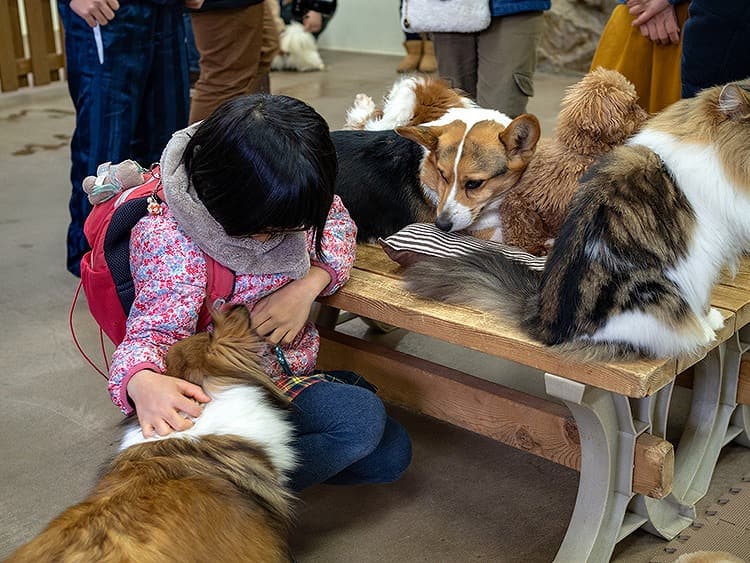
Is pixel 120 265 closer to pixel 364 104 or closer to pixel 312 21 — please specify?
pixel 364 104

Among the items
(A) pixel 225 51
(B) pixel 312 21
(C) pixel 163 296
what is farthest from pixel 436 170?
(B) pixel 312 21

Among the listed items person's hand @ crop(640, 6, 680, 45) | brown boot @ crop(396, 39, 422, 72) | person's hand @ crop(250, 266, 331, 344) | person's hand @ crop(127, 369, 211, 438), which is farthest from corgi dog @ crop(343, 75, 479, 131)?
brown boot @ crop(396, 39, 422, 72)

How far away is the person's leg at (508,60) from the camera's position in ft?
8.73

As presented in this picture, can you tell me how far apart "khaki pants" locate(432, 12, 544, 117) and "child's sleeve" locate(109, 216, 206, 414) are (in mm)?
1445

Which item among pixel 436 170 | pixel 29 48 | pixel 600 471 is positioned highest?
pixel 436 170

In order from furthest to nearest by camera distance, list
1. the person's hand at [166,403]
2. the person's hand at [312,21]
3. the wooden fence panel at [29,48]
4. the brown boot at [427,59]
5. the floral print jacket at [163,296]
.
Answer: the person's hand at [312,21] < the brown boot at [427,59] < the wooden fence panel at [29,48] < the floral print jacket at [163,296] < the person's hand at [166,403]

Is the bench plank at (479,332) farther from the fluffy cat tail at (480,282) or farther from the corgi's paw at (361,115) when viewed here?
the corgi's paw at (361,115)

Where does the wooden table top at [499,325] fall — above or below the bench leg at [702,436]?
above

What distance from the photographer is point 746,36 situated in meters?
1.93

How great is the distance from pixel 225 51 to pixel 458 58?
2.73 feet

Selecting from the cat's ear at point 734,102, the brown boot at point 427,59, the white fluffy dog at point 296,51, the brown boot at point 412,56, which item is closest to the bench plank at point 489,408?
the cat's ear at point 734,102

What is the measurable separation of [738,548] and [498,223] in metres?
0.81

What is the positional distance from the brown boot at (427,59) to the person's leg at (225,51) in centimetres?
339

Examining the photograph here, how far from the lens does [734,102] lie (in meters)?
1.44
